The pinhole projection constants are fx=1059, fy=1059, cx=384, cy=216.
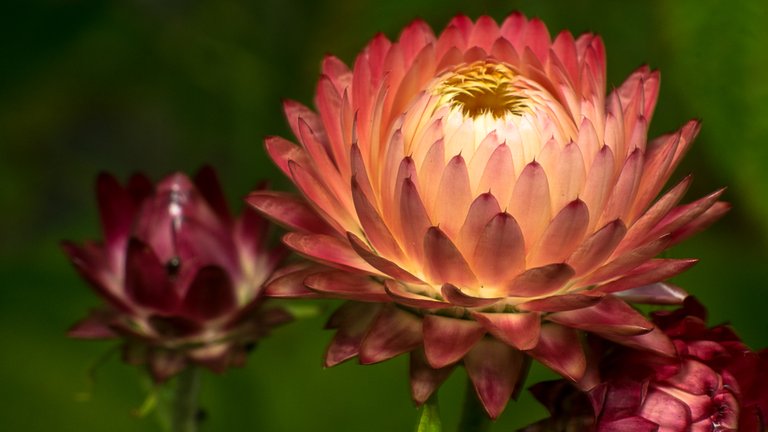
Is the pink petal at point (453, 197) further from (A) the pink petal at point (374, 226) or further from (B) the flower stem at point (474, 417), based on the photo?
(B) the flower stem at point (474, 417)

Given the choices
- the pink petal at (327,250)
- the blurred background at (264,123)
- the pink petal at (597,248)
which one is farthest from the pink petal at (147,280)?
the blurred background at (264,123)

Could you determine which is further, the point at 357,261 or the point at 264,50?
the point at 264,50

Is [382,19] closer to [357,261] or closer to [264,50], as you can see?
[264,50]

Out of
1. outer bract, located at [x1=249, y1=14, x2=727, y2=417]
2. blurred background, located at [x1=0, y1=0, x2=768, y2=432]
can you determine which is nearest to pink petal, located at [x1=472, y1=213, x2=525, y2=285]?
outer bract, located at [x1=249, y1=14, x2=727, y2=417]

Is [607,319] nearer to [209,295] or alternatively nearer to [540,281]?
[540,281]

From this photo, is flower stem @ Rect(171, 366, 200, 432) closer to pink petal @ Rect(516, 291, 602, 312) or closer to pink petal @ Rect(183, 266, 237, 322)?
pink petal @ Rect(183, 266, 237, 322)

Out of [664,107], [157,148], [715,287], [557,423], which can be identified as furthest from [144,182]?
[157,148]
